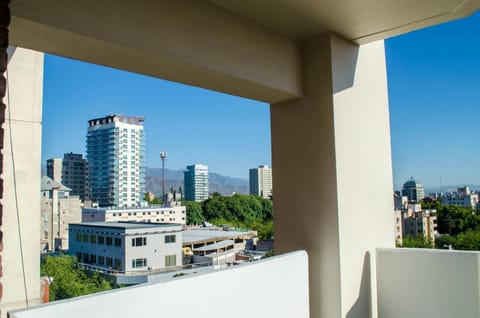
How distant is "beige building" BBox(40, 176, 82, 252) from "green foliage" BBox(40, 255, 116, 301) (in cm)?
15

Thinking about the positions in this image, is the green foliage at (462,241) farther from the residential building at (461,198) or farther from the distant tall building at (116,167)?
the distant tall building at (116,167)

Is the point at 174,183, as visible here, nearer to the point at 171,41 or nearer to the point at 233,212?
the point at 233,212

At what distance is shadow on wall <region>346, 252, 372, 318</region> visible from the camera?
9.32 feet

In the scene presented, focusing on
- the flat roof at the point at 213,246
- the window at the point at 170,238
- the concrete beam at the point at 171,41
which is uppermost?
the concrete beam at the point at 171,41

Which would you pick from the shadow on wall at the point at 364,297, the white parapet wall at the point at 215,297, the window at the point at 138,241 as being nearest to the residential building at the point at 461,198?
the shadow on wall at the point at 364,297

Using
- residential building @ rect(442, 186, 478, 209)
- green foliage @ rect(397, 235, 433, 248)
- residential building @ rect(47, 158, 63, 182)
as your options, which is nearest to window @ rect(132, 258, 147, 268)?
residential building @ rect(47, 158, 63, 182)

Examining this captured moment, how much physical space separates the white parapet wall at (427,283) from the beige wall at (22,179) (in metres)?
2.57

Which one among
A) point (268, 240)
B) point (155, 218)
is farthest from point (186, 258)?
point (268, 240)

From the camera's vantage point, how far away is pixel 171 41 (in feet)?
6.77

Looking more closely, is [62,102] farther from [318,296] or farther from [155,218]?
[318,296]

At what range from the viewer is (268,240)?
4.02 metres

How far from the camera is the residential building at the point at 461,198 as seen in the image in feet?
12.0

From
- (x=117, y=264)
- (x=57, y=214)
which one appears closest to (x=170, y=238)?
(x=117, y=264)

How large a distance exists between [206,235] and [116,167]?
53.7 inches
